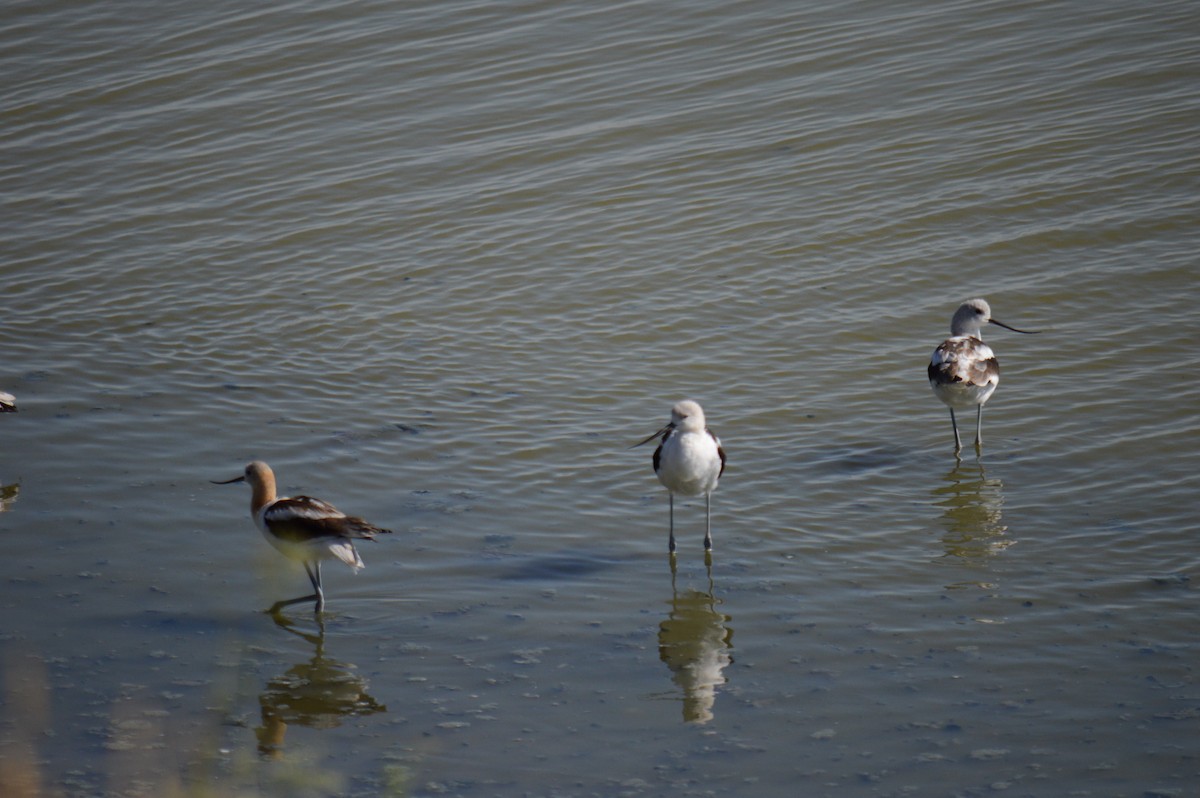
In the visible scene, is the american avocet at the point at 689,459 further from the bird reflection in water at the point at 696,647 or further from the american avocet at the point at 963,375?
the american avocet at the point at 963,375

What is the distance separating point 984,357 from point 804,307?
7.70 ft

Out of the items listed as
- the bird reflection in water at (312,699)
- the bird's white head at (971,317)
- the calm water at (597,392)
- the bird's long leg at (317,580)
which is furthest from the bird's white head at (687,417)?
the bird's white head at (971,317)

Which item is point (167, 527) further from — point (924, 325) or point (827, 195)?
point (827, 195)

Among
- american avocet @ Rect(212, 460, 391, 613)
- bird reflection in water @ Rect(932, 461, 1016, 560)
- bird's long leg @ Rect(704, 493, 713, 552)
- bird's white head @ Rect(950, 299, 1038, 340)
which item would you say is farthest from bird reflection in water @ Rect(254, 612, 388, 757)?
bird's white head @ Rect(950, 299, 1038, 340)

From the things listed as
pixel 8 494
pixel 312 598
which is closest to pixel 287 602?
pixel 312 598

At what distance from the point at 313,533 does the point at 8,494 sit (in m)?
2.73

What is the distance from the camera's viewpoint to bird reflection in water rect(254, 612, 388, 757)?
21.3ft

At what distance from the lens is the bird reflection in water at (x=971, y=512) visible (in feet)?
27.2

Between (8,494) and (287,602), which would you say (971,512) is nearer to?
(287,602)

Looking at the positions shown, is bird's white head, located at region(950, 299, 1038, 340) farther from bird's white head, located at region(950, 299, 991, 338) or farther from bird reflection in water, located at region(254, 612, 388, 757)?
bird reflection in water, located at region(254, 612, 388, 757)

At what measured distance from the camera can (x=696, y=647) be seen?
283 inches

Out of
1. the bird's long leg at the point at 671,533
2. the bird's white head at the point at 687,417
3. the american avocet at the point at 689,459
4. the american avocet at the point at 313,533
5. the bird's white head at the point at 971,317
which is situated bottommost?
the american avocet at the point at 313,533

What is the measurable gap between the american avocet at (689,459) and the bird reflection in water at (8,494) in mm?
4225

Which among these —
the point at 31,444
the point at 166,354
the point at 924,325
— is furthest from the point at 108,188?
the point at 924,325
